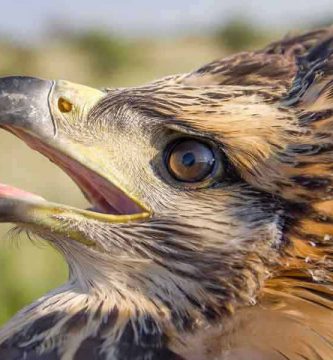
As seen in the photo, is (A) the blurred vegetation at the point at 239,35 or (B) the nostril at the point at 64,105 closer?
(B) the nostril at the point at 64,105

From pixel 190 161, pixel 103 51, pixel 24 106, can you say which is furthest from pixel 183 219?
pixel 103 51

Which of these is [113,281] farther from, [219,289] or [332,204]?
[332,204]

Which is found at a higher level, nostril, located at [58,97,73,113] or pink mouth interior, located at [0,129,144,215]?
nostril, located at [58,97,73,113]

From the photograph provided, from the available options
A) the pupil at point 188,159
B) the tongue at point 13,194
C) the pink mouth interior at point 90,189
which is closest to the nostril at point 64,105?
the pink mouth interior at point 90,189

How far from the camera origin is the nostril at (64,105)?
344cm

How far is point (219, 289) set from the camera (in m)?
3.30

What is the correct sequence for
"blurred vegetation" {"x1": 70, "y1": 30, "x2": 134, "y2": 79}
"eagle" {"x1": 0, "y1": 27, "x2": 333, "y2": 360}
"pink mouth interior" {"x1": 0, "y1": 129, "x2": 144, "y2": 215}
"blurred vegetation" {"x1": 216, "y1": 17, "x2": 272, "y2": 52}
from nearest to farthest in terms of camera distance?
"eagle" {"x1": 0, "y1": 27, "x2": 333, "y2": 360} < "pink mouth interior" {"x1": 0, "y1": 129, "x2": 144, "y2": 215} < "blurred vegetation" {"x1": 70, "y1": 30, "x2": 134, "y2": 79} < "blurred vegetation" {"x1": 216, "y1": 17, "x2": 272, "y2": 52}

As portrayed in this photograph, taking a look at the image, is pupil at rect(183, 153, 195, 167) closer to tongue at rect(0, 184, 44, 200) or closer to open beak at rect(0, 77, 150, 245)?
open beak at rect(0, 77, 150, 245)

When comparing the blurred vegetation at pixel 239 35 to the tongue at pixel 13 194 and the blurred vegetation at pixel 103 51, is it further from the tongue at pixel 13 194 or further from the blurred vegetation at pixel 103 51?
the tongue at pixel 13 194

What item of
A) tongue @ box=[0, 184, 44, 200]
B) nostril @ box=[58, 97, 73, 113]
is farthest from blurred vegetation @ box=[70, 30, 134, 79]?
tongue @ box=[0, 184, 44, 200]

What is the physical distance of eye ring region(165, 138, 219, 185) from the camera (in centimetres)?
335

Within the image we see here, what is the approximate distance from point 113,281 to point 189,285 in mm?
229

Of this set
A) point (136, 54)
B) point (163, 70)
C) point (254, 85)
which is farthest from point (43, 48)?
point (254, 85)

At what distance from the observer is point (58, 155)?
11.1 feet
